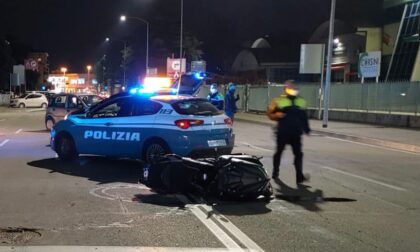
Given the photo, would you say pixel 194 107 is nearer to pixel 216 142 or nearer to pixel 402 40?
pixel 216 142

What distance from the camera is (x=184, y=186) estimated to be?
27.6ft

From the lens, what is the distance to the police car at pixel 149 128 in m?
10.8

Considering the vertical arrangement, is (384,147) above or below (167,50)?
below

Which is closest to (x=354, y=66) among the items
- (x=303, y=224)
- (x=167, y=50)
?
(x=167, y=50)

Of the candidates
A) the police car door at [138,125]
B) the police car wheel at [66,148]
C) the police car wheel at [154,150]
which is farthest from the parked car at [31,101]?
the police car wheel at [154,150]

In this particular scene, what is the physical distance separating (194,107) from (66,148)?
127 inches

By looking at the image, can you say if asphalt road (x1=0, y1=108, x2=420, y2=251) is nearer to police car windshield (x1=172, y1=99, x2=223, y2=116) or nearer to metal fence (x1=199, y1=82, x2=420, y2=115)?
police car windshield (x1=172, y1=99, x2=223, y2=116)

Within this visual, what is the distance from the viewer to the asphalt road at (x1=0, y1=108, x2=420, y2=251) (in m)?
6.07

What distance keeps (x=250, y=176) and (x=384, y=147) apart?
1035 cm

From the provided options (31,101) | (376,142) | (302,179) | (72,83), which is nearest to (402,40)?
(376,142)

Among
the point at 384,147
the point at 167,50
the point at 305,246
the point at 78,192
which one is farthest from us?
the point at 167,50

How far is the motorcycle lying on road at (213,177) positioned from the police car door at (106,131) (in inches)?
112

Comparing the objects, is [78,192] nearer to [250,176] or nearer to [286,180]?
[250,176]

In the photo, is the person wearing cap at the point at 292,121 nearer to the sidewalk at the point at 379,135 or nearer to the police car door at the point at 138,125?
the police car door at the point at 138,125
